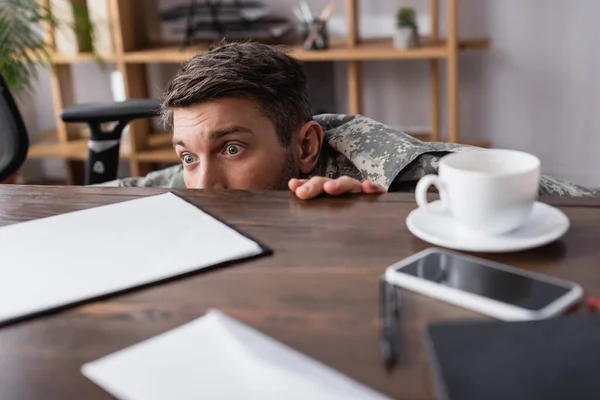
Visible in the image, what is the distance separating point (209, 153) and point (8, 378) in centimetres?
67

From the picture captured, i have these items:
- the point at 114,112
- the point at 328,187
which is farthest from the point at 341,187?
the point at 114,112

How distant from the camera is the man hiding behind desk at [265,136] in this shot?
1.10m

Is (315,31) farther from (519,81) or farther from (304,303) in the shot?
(304,303)

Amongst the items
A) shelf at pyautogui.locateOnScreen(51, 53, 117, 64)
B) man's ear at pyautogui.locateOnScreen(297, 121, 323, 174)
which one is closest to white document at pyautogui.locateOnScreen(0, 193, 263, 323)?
man's ear at pyautogui.locateOnScreen(297, 121, 323, 174)

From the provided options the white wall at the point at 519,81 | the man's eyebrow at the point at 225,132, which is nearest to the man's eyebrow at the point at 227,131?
the man's eyebrow at the point at 225,132

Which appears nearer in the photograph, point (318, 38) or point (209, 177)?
point (209, 177)

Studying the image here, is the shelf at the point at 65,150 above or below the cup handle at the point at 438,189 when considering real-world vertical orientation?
below

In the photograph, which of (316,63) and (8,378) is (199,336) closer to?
(8,378)

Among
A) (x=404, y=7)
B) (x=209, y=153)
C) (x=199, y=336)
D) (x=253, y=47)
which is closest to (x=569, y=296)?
(x=199, y=336)

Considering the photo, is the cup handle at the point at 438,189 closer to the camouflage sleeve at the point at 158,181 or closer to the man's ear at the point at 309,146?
the man's ear at the point at 309,146

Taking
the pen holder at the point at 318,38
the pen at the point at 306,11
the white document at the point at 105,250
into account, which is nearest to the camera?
the white document at the point at 105,250

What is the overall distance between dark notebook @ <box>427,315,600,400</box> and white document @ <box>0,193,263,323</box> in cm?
27

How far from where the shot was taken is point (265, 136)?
122 centimetres

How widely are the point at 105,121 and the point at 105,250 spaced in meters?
0.92
